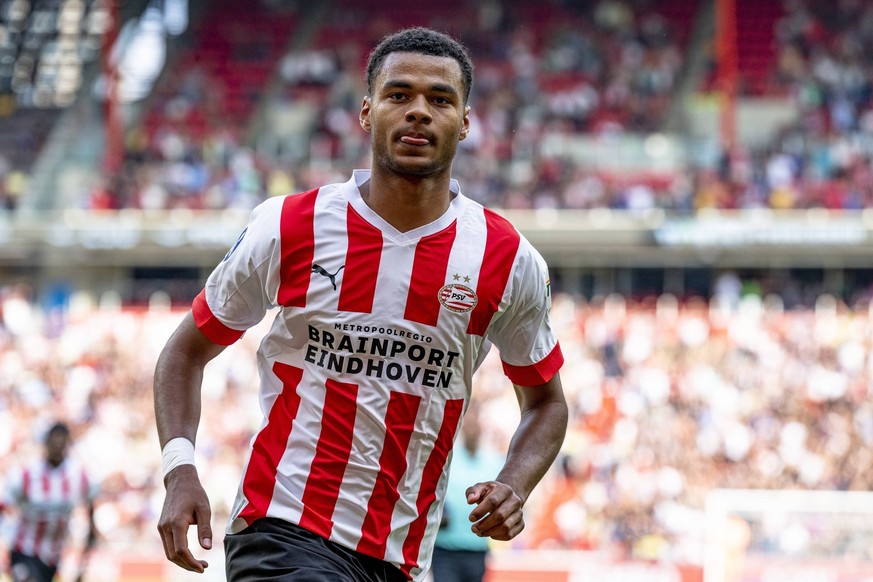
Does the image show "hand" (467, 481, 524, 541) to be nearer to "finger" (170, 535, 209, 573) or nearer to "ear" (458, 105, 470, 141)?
"finger" (170, 535, 209, 573)

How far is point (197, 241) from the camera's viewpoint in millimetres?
23188

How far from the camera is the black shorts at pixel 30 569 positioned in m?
10.0

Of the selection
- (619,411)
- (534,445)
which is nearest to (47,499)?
(534,445)

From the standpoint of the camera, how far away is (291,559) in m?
3.32

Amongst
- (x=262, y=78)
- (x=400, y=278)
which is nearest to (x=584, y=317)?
(x=262, y=78)

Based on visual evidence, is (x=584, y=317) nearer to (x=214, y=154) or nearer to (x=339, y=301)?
(x=214, y=154)

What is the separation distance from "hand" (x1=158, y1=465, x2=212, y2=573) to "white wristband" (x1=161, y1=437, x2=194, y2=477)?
41mm

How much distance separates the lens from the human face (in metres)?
3.45

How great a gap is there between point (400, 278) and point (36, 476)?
738cm

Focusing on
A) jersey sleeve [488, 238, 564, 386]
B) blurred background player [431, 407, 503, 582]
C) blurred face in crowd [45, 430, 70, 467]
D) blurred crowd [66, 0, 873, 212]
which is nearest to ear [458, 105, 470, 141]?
jersey sleeve [488, 238, 564, 386]

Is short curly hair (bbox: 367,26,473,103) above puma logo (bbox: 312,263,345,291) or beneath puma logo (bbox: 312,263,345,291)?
above

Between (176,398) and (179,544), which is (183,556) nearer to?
(179,544)

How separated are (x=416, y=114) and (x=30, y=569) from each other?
7.62 m

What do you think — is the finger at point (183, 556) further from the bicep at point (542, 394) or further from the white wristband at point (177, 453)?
the bicep at point (542, 394)
